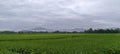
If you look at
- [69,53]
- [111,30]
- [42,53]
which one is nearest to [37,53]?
[42,53]

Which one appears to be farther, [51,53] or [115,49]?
[115,49]

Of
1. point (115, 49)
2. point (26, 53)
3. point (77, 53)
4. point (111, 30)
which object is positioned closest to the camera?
point (77, 53)

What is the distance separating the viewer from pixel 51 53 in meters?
20.2

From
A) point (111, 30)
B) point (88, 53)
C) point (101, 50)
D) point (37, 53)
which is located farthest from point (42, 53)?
point (111, 30)

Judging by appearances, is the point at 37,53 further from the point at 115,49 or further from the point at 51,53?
the point at 115,49

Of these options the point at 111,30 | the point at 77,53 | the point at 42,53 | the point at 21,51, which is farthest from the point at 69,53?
the point at 111,30

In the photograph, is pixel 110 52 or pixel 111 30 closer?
pixel 110 52

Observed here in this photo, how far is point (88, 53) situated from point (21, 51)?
593 cm

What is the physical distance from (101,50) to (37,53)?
564 centimetres

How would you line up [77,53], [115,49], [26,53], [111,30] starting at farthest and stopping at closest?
1. [111,30]
2. [115,49]
3. [26,53]
4. [77,53]

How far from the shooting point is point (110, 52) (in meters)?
22.5

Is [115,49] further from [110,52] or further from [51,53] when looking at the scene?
[51,53]

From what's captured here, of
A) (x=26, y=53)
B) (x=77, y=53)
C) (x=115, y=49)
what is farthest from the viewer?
(x=115, y=49)

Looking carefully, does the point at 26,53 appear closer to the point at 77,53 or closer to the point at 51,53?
the point at 51,53
